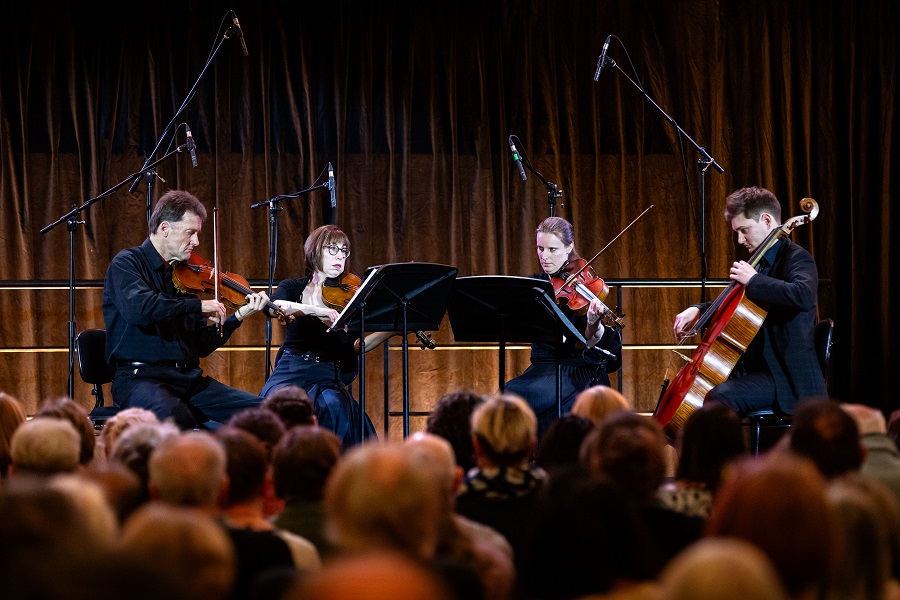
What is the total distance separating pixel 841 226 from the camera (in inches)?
300

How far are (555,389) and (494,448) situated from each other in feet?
8.90

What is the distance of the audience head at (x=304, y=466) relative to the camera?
8.25 feet

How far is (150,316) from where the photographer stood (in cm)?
498

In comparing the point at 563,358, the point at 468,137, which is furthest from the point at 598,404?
the point at 468,137

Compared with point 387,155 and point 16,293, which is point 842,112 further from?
point 16,293

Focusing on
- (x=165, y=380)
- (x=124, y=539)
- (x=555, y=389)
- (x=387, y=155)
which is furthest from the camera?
(x=387, y=155)

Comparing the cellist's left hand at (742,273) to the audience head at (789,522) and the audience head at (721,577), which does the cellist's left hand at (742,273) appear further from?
the audience head at (721,577)

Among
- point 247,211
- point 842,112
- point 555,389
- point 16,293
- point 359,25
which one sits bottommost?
point 555,389

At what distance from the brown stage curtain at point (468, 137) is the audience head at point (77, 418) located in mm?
3884

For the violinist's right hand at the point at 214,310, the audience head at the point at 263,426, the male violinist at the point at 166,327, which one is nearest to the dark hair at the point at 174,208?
the male violinist at the point at 166,327

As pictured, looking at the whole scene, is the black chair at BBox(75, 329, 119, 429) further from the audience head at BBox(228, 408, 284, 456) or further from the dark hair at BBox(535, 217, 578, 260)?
the dark hair at BBox(535, 217, 578, 260)

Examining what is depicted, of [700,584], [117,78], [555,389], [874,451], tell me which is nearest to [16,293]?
[117,78]

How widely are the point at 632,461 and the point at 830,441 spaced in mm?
633

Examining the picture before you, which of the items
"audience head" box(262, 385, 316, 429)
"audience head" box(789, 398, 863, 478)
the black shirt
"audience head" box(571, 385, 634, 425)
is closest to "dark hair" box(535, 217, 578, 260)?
the black shirt
